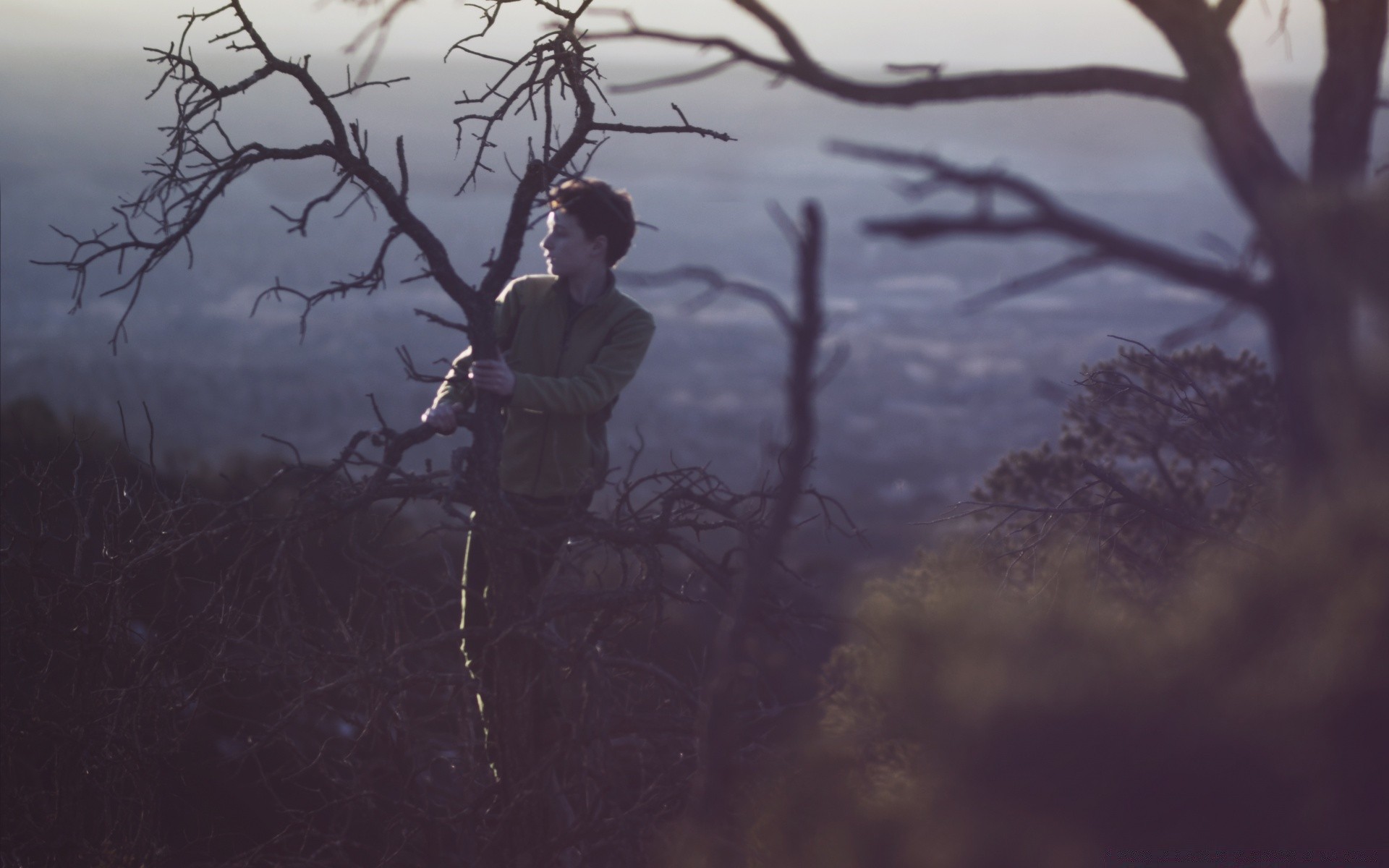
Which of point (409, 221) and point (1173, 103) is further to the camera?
point (409, 221)

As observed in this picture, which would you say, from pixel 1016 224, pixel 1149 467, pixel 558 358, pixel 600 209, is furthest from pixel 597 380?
pixel 1149 467

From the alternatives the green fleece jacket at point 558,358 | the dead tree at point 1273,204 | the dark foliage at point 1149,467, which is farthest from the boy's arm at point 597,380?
the dark foliage at point 1149,467

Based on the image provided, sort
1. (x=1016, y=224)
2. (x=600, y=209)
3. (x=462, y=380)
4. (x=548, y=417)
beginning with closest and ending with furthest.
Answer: (x=1016, y=224) → (x=462, y=380) → (x=600, y=209) → (x=548, y=417)

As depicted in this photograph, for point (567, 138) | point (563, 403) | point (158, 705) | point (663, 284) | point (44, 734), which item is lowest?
point (44, 734)

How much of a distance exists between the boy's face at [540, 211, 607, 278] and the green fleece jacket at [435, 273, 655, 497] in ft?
0.45

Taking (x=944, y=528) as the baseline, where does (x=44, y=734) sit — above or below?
below

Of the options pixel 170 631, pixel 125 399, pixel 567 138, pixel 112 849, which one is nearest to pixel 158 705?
pixel 170 631

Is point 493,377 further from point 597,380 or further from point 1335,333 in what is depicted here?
point 1335,333

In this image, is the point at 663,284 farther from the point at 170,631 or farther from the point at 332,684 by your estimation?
the point at 170,631

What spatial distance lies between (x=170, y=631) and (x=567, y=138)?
2.24 m

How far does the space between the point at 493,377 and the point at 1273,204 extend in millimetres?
2112

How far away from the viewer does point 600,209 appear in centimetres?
367

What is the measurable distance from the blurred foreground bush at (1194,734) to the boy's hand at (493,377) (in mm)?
1621

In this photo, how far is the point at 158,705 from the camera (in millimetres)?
4039
